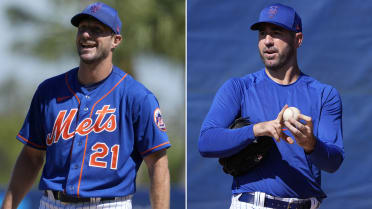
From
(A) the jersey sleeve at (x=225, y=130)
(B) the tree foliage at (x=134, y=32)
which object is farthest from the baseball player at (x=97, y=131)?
(B) the tree foliage at (x=134, y=32)

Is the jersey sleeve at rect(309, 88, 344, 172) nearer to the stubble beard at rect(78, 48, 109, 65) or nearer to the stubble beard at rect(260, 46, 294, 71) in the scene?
the stubble beard at rect(260, 46, 294, 71)

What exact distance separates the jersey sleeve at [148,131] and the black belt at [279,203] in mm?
469

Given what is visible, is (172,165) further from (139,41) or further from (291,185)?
(291,185)

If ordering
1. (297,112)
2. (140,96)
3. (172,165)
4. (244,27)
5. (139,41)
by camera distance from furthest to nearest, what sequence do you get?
1. (172,165)
2. (139,41)
3. (244,27)
4. (140,96)
5. (297,112)

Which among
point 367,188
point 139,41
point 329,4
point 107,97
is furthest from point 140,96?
point 139,41

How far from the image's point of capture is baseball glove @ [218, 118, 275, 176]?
272 cm

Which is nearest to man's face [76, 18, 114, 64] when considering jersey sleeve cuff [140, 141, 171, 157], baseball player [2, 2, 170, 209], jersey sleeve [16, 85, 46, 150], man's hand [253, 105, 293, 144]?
baseball player [2, 2, 170, 209]

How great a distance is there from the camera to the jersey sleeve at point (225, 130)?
2.64 m

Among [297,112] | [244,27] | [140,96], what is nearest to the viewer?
[297,112]

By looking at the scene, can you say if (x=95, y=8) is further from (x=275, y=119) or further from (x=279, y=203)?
(x=279, y=203)

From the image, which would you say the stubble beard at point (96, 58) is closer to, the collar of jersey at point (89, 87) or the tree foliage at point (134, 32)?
the collar of jersey at point (89, 87)

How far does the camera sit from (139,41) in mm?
13609

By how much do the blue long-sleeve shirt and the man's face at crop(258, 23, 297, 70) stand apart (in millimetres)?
101

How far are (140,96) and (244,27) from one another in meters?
1.39
